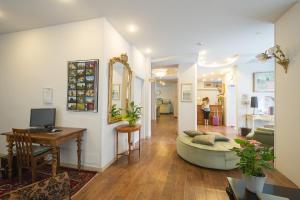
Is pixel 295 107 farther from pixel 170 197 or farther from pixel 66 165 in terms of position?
pixel 66 165

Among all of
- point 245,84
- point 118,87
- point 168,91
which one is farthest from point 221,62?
point 168,91

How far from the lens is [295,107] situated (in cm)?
257

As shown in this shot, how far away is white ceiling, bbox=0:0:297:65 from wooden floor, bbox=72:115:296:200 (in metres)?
2.99

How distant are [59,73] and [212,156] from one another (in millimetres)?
3534

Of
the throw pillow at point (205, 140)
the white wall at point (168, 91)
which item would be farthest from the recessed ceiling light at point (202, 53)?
the white wall at point (168, 91)

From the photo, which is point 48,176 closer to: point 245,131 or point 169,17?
point 169,17

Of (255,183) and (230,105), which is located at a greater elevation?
(230,105)

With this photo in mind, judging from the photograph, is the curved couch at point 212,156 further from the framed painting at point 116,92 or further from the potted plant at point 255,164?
the framed painting at point 116,92

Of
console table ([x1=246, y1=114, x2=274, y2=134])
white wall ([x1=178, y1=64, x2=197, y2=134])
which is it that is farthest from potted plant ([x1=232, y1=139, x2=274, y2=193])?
console table ([x1=246, y1=114, x2=274, y2=134])

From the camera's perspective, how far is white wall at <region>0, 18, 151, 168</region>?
9.86 feet

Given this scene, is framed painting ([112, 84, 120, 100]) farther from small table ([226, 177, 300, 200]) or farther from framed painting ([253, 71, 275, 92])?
framed painting ([253, 71, 275, 92])

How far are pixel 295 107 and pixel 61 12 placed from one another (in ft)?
14.4

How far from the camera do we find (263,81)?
6121mm

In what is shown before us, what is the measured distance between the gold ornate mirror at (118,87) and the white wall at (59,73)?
5.7 inches
